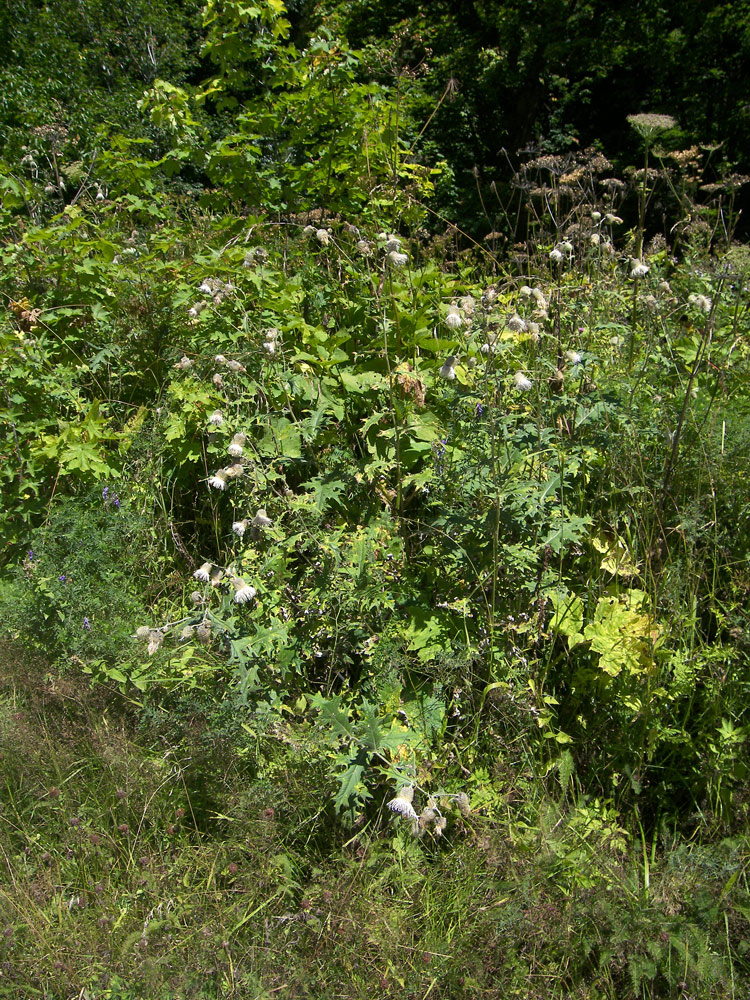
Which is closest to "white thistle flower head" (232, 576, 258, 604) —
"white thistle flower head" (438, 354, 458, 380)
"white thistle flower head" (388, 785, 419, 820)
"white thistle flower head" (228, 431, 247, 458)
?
"white thistle flower head" (228, 431, 247, 458)

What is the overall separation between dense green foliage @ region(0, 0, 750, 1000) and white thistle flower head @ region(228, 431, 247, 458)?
0.04 ft

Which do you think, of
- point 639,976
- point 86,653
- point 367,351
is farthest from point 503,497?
point 86,653

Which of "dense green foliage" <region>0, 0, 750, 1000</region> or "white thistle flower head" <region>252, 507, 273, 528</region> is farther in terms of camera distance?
"white thistle flower head" <region>252, 507, 273, 528</region>

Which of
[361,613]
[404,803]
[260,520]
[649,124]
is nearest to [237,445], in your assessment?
[260,520]

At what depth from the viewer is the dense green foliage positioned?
6.18ft

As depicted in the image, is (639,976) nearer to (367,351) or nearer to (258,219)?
(367,351)

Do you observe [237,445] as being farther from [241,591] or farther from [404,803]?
[404,803]

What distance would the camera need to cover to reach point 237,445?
7.41 ft

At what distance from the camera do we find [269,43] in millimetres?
3576

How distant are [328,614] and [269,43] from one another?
2.85m

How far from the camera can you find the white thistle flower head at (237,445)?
7.29 ft

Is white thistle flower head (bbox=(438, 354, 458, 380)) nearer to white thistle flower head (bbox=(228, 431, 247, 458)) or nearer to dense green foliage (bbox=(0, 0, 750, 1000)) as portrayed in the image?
dense green foliage (bbox=(0, 0, 750, 1000))

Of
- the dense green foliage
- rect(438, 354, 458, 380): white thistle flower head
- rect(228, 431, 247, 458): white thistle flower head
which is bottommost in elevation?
the dense green foliage

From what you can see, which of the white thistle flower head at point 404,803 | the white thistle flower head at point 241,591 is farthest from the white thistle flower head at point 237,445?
the white thistle flower head at point 404,803
